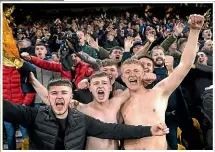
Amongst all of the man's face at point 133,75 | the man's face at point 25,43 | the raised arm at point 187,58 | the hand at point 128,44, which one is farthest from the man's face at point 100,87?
the man's face at point 25,43

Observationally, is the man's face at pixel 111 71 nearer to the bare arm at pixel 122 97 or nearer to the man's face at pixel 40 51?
the bare arm at pixel 122 97

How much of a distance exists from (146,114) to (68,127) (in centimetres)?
45

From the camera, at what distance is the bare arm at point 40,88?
2.51 metres

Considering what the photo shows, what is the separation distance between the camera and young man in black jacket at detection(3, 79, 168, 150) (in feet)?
8.11

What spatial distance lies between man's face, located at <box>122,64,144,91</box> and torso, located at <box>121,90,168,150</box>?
7 cm

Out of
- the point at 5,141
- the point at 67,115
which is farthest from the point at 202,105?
the point at 5,141

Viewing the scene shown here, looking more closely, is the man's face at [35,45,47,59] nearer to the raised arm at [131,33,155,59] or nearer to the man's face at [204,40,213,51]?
the raised arm at [131,33,155,59]

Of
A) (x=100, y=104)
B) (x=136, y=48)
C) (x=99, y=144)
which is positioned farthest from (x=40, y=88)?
(x=136, y=48)

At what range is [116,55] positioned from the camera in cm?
252

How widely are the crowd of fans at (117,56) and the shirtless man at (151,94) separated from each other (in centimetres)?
3

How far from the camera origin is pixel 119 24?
254 centimetres

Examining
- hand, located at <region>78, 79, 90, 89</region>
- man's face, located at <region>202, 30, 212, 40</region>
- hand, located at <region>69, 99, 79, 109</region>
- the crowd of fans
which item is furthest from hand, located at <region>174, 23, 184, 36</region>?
hand, located at <region>69, 99, 79, 109</region>

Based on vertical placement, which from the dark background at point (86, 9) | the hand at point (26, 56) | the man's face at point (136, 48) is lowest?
the hand at point (26, 56)

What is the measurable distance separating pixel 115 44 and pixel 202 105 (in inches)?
24.3
